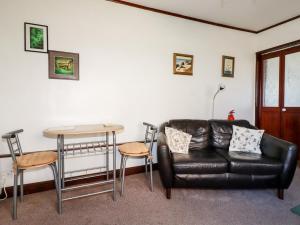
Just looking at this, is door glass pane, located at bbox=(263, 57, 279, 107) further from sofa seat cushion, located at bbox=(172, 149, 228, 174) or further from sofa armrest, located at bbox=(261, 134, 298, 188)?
sofa seat cushion, located at bbox=(172, 149, 228, 174)

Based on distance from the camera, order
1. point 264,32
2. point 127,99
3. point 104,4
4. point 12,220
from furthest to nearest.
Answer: point 264,32
point 127,99
point 104,4
point 12,220

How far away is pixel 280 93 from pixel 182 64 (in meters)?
2.01

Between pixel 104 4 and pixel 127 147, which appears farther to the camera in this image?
pixel 104 4

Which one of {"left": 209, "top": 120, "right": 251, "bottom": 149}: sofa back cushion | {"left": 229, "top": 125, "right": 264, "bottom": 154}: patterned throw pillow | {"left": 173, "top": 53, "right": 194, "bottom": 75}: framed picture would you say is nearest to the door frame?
{"left": 209, "top": 120, "right": 251, "bottom": 149}: sofa back cushion

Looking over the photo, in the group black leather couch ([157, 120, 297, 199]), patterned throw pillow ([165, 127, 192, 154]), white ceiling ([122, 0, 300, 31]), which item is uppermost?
white ceiling ([122, 0, 300, 31])

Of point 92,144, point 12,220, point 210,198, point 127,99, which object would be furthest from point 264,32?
point 12,220

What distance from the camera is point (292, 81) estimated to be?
3375mm

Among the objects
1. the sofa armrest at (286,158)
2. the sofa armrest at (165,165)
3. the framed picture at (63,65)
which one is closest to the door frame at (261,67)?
the sofa armrest at (286,158)

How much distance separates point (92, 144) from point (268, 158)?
2.24m

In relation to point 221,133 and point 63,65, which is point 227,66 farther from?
point 63,65

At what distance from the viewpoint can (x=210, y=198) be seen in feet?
7.09

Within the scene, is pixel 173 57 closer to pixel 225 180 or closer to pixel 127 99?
pixel 127 99

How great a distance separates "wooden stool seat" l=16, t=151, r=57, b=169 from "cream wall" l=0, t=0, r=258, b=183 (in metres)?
0.40

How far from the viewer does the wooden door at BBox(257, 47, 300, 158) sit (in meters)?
3.35
